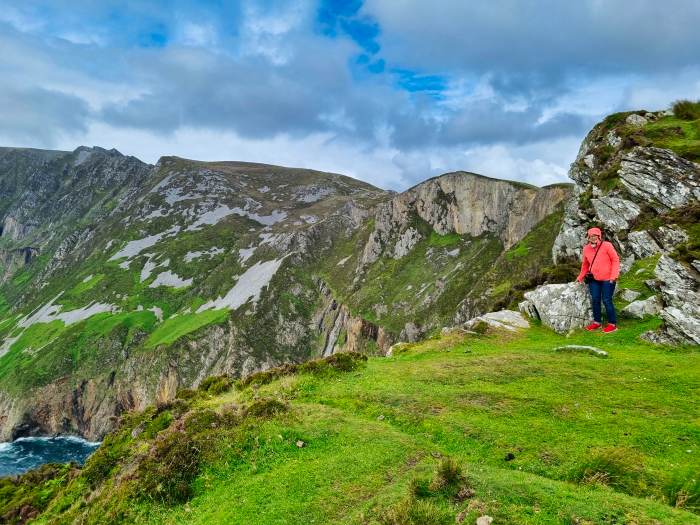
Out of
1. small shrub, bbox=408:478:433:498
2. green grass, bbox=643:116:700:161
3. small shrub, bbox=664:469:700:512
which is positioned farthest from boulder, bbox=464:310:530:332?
green grass, bbox=643:116:700:161

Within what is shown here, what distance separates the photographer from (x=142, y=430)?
22.0 meters

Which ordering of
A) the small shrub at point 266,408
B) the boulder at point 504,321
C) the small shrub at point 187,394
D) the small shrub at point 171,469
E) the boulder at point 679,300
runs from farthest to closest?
the boulder at point 504,321 → the small shrub at point 187,394 → the boulder at point 679,300 → the small shrub at point 266,408 → the small shrub at point 171,469

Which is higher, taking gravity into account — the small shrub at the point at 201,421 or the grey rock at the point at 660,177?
the grey rock at the point at 660,177

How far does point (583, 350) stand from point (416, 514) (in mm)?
14318

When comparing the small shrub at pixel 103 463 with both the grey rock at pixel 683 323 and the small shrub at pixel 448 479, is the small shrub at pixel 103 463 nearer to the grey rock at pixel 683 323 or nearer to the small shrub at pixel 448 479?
the small shrub at pixel 448 479

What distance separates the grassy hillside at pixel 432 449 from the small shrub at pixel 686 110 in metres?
35.2

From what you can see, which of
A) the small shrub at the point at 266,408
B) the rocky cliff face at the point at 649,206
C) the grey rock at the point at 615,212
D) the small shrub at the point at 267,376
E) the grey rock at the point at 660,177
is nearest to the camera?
the small shrub at the point at 266,408

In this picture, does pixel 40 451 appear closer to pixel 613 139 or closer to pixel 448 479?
pixel 448 479

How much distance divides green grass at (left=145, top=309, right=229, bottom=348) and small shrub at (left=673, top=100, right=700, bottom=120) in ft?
395

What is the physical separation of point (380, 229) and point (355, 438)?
12448 centimetres

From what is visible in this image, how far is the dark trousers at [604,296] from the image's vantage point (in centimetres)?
2202

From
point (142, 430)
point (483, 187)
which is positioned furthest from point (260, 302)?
point (142, 430)

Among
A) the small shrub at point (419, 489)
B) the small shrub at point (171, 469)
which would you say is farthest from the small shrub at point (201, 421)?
the small shrub at point (419, 489)

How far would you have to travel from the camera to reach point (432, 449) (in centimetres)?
1340
